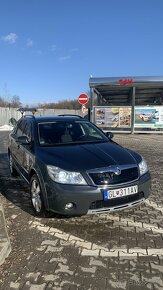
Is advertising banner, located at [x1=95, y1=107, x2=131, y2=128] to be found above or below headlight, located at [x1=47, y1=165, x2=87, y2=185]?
above

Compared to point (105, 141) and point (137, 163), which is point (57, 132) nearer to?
point (105, 141)

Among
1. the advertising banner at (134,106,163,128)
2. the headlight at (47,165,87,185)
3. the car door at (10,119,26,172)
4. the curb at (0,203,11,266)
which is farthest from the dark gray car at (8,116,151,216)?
the advertising banner at (134,106,163,128)

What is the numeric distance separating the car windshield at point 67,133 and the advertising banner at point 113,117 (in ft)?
52.3

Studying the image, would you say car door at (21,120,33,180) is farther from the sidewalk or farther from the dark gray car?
the sidewalk

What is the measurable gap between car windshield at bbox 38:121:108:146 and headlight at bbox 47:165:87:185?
41.7 inches

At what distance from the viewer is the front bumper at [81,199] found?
482 centimetres

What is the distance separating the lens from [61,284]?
3543 millimetres

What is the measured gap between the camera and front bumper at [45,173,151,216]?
482cm

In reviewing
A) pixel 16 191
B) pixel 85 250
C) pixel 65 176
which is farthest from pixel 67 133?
pixel 85 250

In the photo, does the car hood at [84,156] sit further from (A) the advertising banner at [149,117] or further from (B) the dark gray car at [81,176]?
(A) the advertising banner at [149,117]

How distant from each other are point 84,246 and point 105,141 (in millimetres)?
2432

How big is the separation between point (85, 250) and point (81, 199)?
0.74m

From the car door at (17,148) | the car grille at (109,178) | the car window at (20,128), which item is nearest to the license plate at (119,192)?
the car grille at (109,178)

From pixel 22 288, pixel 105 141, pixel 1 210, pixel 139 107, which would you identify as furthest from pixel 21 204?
pixel 139 107
